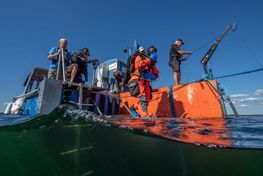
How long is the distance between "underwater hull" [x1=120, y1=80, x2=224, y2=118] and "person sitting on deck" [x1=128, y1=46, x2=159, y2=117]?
2.44 feet

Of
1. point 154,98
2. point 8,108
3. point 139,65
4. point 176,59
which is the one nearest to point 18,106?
point 8,108

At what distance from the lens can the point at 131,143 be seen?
4723mm

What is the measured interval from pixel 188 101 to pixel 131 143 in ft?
8.17

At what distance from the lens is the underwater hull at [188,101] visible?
531 cm

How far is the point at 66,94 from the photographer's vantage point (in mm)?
5535

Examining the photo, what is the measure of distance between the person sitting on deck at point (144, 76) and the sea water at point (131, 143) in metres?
0.77

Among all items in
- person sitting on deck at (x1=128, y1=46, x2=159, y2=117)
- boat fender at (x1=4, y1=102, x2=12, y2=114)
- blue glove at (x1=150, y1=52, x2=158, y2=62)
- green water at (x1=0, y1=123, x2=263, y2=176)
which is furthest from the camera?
boat fender at (x1=4, y1=102, x2=12, y2=114)

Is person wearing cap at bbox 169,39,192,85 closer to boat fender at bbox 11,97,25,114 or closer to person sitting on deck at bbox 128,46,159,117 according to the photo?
person sitting on deck at bbox 128,46,159,117

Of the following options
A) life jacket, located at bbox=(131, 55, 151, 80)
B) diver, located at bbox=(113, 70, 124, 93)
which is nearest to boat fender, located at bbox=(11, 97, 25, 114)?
diver, located at bbox=(113, 70, 124, 93)

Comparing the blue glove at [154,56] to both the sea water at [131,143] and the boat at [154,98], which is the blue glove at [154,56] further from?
the sea water at [131,143]

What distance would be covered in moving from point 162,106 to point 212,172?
3872 millimetres

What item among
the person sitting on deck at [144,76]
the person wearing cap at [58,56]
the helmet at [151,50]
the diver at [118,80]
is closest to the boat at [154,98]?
the person wearing cap at [58,56]

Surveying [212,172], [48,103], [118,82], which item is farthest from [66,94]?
[212,172]

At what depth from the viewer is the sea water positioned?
3188 millimetres
